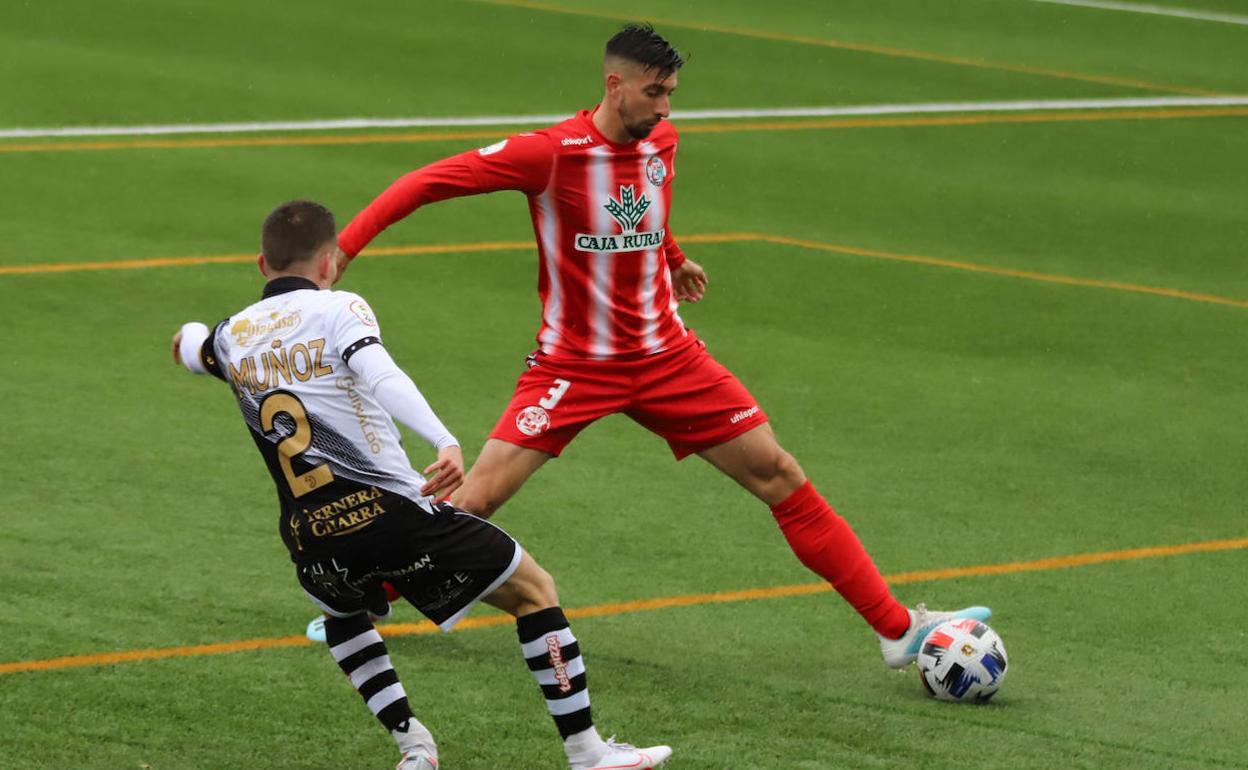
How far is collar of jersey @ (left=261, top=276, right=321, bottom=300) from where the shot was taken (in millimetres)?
5812

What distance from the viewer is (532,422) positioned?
715 cm

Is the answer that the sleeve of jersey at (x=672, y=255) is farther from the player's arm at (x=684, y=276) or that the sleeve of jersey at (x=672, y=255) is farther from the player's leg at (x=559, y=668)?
the player's leg at (x=559, y=668)

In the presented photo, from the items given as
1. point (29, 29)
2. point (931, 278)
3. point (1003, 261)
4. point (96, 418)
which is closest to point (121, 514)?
point (96, 418)

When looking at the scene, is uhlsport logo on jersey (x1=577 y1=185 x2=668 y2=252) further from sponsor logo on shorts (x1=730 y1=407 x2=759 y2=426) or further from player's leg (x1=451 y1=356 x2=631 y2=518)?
sponsor logo on shorts (x1=730 y1=407 x2=759 y2=426)

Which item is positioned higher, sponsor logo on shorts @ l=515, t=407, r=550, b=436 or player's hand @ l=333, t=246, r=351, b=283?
player's hand @ l=333, t=246, r=351, b=283

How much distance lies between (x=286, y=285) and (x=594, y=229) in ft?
5.61

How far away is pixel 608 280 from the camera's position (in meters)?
7.30

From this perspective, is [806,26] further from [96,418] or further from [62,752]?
[62,752]

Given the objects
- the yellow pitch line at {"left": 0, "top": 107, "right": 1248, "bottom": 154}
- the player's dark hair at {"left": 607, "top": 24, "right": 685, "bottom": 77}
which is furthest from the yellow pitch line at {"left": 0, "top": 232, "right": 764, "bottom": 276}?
the player's dark hair at {"left": 607, "top": 24, "right": 685, "bottom": 77}

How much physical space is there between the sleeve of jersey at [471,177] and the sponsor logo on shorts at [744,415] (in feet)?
3.65

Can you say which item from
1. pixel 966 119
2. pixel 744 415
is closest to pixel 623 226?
pixel 744 415

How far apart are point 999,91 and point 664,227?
1519 cm

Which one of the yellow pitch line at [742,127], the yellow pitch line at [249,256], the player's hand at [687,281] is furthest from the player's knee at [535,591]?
the yellow pitch line at [742,127]

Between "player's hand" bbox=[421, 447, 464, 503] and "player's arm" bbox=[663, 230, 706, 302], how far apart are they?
2456 mm
